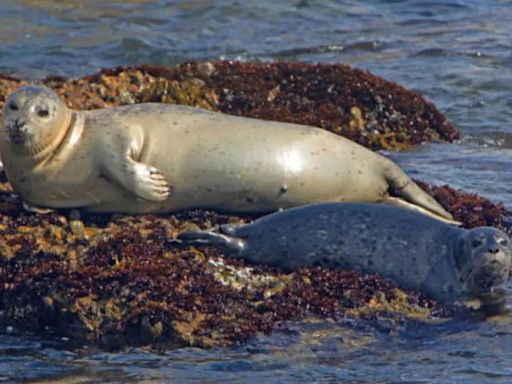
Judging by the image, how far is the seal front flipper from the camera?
25.8 feet

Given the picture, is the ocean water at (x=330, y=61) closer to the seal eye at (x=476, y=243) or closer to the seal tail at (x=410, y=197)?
the seal eye at (x=476, y=243)

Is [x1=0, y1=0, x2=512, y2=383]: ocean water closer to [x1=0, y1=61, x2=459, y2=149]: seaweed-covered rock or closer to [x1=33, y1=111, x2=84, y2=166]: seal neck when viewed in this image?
[x1=0, y1=61, x2=459, y2=149]: seaweed-covered rock

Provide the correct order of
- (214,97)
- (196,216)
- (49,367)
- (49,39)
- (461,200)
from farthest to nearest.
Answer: (49,39) → (214,97) → (461,200) → (196,216) → (49,367)

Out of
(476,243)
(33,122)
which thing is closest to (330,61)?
(33,122)

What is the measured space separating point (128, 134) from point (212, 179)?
51 centimetres

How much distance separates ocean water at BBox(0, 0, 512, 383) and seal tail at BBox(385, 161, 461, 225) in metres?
0.88

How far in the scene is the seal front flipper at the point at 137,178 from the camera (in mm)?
7879

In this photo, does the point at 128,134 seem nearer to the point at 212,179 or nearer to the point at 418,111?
the point at 212,179

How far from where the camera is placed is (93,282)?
705cm

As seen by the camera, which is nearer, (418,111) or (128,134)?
(128,134)

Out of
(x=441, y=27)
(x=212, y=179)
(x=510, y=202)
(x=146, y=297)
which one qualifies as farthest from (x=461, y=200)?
(x=441, y=27)

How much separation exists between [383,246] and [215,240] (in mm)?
838

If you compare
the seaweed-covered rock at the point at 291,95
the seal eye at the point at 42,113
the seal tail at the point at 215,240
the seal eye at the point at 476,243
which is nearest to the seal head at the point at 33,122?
the seal eye at the point at 42,113

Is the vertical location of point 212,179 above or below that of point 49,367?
above
